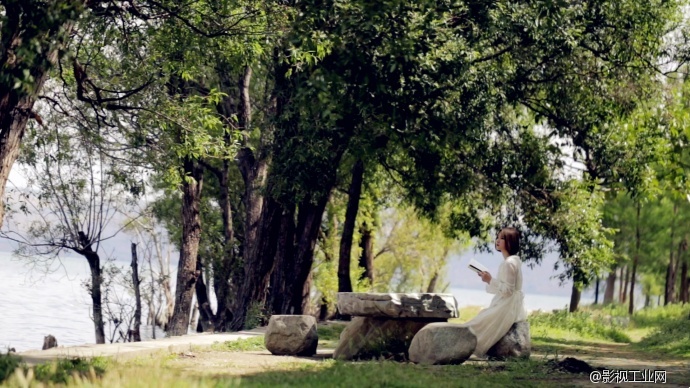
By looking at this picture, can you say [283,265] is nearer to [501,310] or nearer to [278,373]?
[501,310]

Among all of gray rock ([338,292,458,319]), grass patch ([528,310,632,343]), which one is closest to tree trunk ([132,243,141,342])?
grass patch ([528,310,632,343])

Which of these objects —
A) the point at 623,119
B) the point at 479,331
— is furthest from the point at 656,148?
the point at 479,331

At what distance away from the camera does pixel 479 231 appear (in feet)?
87.5

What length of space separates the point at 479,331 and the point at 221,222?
2325cm

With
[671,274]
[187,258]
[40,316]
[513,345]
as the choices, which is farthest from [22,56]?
[40,316]

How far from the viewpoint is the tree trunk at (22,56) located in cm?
1210

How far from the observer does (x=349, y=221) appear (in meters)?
25.4

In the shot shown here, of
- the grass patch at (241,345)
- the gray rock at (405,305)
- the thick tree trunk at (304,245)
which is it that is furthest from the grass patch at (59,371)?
the thick tree trunk at (304,245)

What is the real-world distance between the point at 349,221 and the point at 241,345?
891 cm

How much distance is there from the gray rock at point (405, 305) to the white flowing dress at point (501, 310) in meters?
0.57

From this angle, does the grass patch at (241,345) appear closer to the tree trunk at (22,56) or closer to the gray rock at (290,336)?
the gray rock at (290,336)

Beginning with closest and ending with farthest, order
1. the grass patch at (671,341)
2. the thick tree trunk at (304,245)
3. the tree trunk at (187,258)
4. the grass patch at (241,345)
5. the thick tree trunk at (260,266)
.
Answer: the grass patch at (241,345) < the grass patch at (671,341) < the thick tree trunk at (304,245) < the thick tree trunk at (260,266) < the tree trunk at (187,258)

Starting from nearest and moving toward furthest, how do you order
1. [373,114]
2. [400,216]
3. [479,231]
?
[373,114]
[479,231]
[400,216]

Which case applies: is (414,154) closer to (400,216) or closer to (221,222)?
(221,222)
